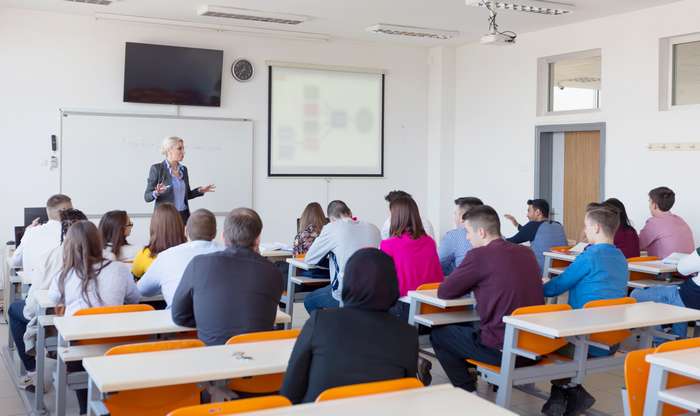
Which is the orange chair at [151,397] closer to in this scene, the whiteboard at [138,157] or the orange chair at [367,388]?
the orange chair at [367,388]

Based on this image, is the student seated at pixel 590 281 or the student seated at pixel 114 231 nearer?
the student seated at pixel 590 281

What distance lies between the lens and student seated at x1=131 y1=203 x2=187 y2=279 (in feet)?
15.7

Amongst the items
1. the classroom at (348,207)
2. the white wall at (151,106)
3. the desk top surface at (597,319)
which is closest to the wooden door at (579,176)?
the classroom at (348,207)

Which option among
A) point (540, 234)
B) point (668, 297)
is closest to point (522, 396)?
point (668, 297)

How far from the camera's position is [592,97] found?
29.8 feet

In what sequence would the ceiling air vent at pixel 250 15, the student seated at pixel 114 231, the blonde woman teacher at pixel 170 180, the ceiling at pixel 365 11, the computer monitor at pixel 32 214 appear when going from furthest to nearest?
the ceiling air vent at pixel 250 15, the ceiling at pixel 365 11, the blonde woman teacher at pixel 170 180, the computer monitor at pixel 32 214, the student seated at pixel 114 231

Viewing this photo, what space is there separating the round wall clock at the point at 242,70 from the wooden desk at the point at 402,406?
767cm

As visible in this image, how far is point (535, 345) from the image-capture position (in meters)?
3.74

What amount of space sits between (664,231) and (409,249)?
310 cm

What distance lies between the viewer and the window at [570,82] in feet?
29.7

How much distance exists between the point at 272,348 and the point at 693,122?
244 inches

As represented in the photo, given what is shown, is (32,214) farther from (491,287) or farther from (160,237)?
(491,287)

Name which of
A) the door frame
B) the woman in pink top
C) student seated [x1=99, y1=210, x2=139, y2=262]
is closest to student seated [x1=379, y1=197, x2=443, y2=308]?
the woman in pink top

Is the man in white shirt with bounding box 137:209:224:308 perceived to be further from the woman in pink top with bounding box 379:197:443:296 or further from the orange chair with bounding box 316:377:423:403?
the orange chair with bounding box 316:377:423:403
